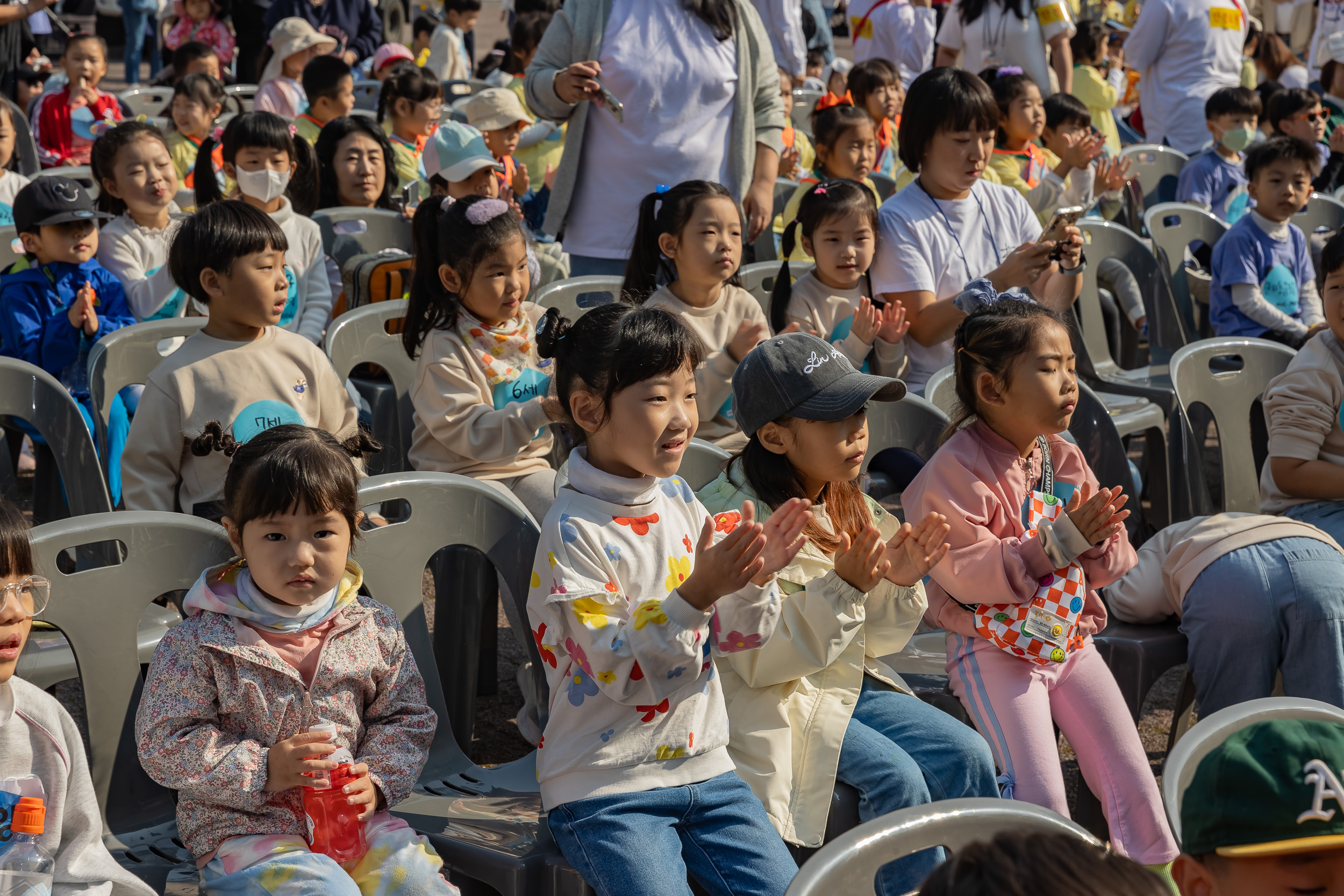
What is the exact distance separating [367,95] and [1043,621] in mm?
7351

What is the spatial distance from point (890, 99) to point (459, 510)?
17.7ft

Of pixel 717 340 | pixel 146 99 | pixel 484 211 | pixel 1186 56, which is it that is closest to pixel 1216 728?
pixel 717 340

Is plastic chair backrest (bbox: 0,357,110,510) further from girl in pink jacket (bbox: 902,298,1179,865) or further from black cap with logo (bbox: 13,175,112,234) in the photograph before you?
girl in pink jacket (bbox: 902,298,1179,865)

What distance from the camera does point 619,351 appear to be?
2090mm

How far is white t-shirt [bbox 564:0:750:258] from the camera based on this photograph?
161 inches

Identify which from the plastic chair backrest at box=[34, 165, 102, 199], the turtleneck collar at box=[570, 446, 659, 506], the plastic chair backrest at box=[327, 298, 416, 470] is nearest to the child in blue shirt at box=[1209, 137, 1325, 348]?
the plastic chair backrest at box=[327, 298, 416, 470]

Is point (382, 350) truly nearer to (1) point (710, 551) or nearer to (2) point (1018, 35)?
(1) point (710, 551)

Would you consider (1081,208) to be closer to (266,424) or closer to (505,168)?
(266,424)

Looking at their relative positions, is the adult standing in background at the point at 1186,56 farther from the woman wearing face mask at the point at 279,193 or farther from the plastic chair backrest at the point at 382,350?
the plastic chair backrest at the point at 382,350

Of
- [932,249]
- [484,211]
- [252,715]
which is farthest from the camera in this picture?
[932,249]

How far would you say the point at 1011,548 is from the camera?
8.02ft

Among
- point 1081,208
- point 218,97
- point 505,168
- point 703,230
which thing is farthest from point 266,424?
point 218,97

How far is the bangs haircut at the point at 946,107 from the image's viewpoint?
3791mm

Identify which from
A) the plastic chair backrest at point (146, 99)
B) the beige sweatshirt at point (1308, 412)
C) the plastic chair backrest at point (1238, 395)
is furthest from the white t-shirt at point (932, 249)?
the plastic chair backrest at point (146, 99)
